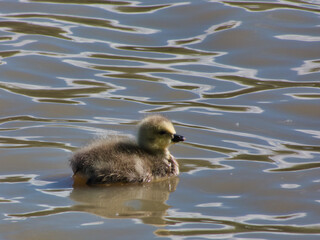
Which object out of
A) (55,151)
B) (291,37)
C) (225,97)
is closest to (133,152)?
(55,151)

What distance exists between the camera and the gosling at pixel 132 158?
6.29 meters

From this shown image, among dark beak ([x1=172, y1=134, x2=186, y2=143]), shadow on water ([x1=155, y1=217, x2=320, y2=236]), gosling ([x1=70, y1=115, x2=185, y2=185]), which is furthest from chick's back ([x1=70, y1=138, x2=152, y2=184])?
shadow on water ([x1=155, y1=217, x2=320, y2=236])

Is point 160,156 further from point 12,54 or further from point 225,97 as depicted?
point 12,54

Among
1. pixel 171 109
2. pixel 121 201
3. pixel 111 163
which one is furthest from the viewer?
pixel 171 109

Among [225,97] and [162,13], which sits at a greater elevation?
[162,13]

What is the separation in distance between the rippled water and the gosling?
103mm

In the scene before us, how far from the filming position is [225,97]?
8398 mm

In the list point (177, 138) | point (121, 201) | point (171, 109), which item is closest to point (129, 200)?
point (121, 201)

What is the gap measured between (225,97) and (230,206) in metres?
2.63

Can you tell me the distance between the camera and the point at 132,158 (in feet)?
21.3

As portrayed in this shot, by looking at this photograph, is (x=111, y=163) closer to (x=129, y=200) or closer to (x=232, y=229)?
(x=129, y=200)

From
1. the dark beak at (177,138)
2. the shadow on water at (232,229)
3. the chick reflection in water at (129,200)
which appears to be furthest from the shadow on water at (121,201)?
the dark beak at (177,138)

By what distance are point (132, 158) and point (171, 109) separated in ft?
5.50

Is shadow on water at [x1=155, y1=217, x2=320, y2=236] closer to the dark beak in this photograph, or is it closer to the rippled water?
Answer: the rippled water
